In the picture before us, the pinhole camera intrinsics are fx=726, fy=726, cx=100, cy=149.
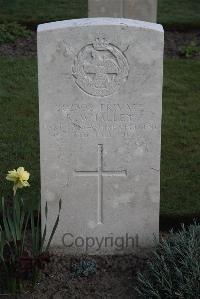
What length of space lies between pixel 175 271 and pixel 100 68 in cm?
141

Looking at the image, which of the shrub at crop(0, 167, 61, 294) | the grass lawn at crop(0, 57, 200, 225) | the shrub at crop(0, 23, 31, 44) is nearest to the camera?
the shrub at crop(0, 167, 61, 294)

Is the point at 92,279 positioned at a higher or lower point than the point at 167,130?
lower

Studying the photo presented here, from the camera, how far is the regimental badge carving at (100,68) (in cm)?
472

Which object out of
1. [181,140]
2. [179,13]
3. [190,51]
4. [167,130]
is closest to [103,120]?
[181,140]

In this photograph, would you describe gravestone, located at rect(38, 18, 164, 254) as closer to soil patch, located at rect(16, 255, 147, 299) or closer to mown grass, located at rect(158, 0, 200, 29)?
soil patch, located at rect(16, 255, 147, 299)

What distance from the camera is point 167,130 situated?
7523mm

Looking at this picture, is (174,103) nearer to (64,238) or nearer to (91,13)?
(91,13)

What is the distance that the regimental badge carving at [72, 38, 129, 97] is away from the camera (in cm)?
472

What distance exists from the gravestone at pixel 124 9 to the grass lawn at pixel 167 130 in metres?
0.71

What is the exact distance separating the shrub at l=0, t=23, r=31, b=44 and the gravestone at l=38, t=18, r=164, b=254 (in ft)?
18.5

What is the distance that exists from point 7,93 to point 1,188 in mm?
2467

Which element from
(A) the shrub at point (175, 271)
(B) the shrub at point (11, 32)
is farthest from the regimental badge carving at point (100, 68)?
(B) the shrub at point (11, 32)

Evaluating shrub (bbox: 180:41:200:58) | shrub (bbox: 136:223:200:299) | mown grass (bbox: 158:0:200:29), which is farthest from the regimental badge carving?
mown grass (bbox: 158:0:200:29)

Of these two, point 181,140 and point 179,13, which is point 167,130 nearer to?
point 181,140
